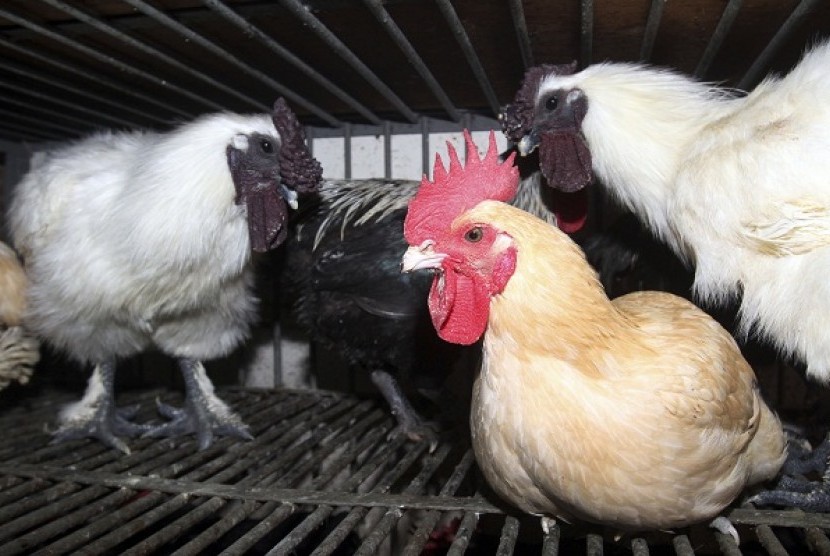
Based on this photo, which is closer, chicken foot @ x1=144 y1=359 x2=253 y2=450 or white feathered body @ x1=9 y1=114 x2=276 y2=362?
white feathered body @ x1=9 y1=114 x2=276 y2=362

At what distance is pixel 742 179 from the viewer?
1.54 m

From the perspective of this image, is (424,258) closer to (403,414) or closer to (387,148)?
(403,414)

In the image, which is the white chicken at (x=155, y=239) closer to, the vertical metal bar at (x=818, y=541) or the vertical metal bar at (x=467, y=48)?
the vertical metal bar at (x=467, y=48)

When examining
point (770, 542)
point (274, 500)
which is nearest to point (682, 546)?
point (770, 542)

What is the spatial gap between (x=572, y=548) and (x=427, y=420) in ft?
2.35

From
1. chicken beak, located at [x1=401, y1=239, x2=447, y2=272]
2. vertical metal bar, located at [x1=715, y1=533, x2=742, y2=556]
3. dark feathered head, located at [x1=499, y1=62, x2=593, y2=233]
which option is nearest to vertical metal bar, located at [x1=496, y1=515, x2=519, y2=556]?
vertical metal bar, located at [x1=715, y1=533, x2=742, y2=556]

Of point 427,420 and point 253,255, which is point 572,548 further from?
point 253,255

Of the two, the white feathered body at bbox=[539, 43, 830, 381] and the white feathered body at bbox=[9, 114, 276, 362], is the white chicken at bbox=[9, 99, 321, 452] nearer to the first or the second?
the white feathered body at bbox=[9, 114, 276, 362]

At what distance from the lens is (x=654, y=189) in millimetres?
1867

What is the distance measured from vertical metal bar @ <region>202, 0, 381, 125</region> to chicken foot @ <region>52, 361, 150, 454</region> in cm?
133

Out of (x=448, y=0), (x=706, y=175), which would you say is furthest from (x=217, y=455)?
(x=706, y=175)

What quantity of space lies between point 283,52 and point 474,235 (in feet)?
3.40

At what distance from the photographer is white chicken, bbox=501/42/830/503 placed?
1470 mm

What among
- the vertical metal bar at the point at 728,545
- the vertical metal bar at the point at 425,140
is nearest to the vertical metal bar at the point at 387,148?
the vertical metal bar at the point at 425,140
